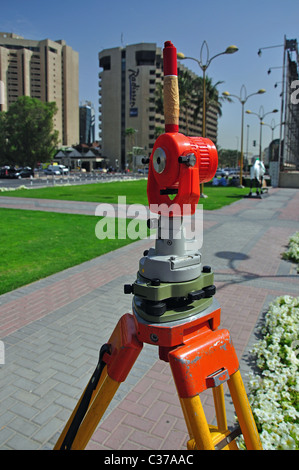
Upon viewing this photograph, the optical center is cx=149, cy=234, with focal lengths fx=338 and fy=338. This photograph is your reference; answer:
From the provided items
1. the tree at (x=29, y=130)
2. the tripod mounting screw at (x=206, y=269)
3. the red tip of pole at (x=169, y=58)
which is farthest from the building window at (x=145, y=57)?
the tripod mounting screw at (x=206, y=269)

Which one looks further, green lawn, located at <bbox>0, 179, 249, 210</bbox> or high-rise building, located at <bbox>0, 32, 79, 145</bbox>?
high-rise building, located at <bbox>0, 32, 79, 145</bbox>

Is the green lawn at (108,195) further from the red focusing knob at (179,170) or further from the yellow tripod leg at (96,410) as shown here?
the yellow tripod leg at (96,410)

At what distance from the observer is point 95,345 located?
153 inches

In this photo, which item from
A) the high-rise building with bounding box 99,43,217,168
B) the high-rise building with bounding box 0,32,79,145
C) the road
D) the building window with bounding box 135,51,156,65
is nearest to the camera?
the road

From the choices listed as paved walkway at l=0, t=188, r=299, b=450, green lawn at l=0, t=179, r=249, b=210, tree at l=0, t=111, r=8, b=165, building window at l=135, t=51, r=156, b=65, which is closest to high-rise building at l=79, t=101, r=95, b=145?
building window at l=135, t=51, r=156, b=65

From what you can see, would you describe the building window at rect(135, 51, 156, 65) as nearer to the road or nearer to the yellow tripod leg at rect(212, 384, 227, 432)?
the road

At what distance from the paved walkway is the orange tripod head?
1982 mm

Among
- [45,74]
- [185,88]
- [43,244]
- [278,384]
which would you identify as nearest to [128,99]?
[45,74]

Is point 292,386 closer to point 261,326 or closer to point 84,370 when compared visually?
point 261,326

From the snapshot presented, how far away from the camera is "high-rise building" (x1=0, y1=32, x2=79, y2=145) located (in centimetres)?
10262

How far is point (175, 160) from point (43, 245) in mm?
7773

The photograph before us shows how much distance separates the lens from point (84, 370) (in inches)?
134

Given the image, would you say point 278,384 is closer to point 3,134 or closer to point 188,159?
point 188,159

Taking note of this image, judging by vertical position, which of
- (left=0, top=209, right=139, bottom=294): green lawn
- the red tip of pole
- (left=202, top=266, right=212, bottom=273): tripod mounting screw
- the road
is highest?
the road
